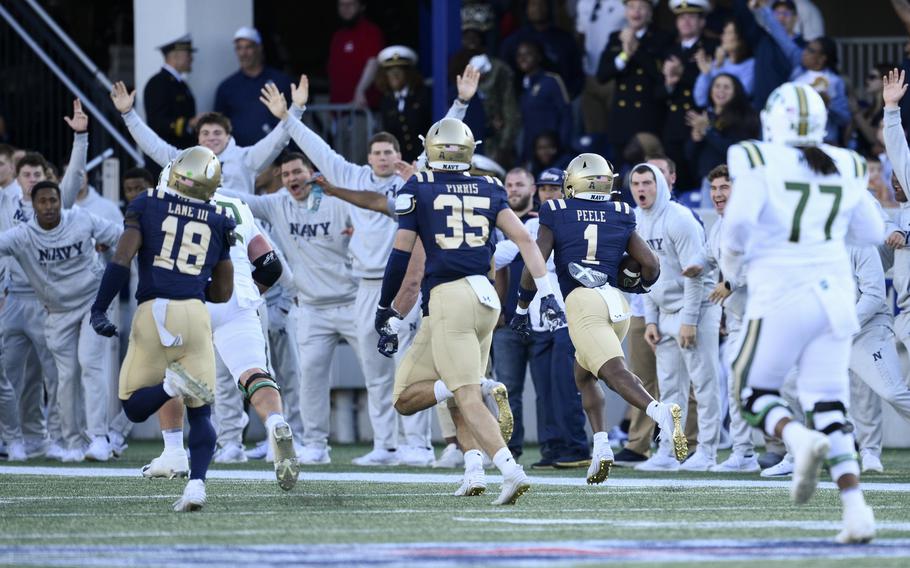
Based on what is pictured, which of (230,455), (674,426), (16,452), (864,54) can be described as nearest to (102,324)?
(674,426)

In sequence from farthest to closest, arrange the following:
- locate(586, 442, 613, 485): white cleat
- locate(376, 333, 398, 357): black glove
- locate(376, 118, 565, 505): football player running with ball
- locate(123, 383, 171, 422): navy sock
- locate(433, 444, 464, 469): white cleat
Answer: locate(433, 444, 464, 469): white cleat < locate(586, 442, 613, 485): white cleat < locate(376, 333, 398, 357): black glove < locate(376, 118, 565, 505): football player running with ball < locate(123, 383, 171, 422): navy sock

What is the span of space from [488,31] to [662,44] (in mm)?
2398

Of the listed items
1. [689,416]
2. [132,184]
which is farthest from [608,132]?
[132,184]

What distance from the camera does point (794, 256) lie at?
21.6 ft

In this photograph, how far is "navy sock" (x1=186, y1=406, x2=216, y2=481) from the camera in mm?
7922

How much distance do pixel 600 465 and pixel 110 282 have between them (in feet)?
9.69

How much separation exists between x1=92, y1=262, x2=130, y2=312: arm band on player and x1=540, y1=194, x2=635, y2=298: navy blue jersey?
2.84 meters

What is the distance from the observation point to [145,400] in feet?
26.7

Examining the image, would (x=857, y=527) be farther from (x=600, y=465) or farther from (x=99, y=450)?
(x=99, y=450)

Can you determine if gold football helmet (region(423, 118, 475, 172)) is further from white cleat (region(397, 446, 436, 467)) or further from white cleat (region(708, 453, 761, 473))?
white cleat (region(397, 446, 436, 467))

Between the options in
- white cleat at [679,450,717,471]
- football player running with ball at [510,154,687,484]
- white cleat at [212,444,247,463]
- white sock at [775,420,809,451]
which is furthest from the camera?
white cleat at [212,444,247,463]

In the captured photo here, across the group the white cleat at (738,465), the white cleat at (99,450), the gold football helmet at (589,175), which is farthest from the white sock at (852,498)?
the white cleat at (99,450)

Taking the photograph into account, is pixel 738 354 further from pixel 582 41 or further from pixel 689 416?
pixel 582 41

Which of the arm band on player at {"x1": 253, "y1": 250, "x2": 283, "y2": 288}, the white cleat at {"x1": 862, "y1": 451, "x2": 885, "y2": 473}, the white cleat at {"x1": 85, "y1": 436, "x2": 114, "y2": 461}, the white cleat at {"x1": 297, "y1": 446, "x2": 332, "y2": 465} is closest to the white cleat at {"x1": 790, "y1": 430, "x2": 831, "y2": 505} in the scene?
the arm band on player at {"x1": 253, "y1": 250, "x2": 283, "y2": 288}
